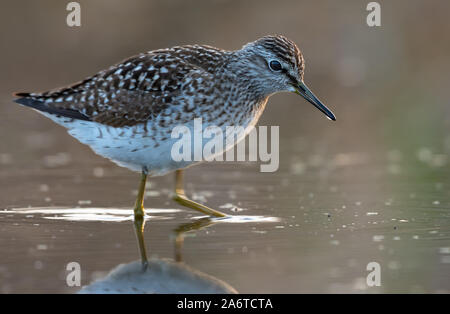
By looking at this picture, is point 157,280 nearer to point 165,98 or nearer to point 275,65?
point 165,98

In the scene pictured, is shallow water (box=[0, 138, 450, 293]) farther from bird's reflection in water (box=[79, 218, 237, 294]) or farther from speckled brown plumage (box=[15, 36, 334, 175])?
speckled brown plumage (box=[15, 36, 334, 175])

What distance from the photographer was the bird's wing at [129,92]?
11.1 m

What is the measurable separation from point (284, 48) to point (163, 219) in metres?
2.85

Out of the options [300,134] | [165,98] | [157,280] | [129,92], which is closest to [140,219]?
[165,98]

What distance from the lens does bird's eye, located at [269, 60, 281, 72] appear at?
11.5m

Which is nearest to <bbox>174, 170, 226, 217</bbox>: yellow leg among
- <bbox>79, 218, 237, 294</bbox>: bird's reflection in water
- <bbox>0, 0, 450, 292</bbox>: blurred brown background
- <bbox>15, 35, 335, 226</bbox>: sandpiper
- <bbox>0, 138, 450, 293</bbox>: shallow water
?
<bbox>15, 35, 335, 226</bbox>: sandpiper

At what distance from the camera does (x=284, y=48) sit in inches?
454

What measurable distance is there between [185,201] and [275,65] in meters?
2.26

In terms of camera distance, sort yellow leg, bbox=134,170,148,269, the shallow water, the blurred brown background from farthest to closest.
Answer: yellow leg, bbox=134,170,148,269
the blurred brown background
the shallow water

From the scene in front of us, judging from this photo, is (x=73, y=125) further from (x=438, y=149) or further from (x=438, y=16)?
(x=438, y=16)

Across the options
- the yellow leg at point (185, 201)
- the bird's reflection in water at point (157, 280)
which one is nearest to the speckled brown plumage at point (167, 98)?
the yellow leg at point (185, 201)

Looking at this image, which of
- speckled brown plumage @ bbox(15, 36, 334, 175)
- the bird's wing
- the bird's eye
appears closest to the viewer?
speckled brown plumage @ bbox(15, 36, 334, 175)

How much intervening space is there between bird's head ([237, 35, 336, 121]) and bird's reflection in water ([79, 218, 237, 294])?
3285mm

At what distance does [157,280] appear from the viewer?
8445mm
